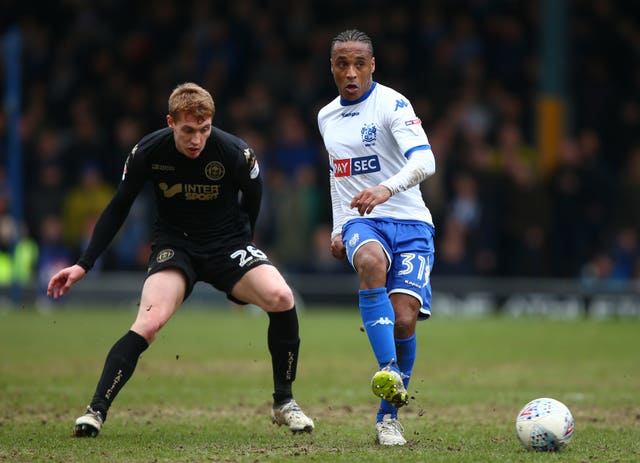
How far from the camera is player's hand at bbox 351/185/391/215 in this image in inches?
284

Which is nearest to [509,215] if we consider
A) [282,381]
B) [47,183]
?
[47,183]

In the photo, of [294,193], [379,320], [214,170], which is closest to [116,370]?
[214,170]

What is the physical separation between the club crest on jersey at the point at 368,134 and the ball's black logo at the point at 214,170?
3.09 feet

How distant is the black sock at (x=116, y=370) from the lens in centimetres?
770

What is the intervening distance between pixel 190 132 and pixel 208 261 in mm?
878

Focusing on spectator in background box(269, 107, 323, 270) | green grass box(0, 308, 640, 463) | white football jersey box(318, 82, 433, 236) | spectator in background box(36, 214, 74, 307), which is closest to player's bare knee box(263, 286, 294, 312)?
white football jersey box(318, 82, 433, 236)

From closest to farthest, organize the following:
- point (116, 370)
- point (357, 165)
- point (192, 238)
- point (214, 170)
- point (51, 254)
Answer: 1. point (116, 370)
2. point (357, 165)
3. point (214, 170)
4. point (192, 238)
5. point (51, 254)

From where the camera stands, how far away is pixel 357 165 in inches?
313

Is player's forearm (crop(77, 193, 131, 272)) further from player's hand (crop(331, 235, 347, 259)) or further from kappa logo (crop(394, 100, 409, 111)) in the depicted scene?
kappa logo (crop(394, 100, 409, 111))

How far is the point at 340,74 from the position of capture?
26.2 ft

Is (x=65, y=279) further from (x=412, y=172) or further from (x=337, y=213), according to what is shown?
(x=412, y=172)

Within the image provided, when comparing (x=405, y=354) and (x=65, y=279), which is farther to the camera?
(x=65, y=279)

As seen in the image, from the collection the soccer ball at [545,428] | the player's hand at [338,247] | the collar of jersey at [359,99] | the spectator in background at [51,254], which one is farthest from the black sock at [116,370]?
the spectator in background at [51,254]

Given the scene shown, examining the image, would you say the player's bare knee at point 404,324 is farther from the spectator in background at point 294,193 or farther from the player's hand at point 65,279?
the spectator in background at point 294,193
